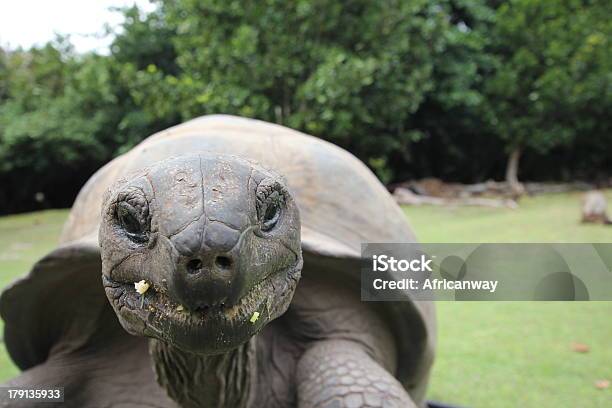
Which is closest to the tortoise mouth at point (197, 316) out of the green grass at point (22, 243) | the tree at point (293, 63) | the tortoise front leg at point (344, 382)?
the tortoise front leg at point (344, 382)

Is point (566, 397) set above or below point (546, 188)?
above

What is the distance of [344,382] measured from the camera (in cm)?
105

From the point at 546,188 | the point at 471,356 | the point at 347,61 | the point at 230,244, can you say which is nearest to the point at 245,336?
the point at 230,244

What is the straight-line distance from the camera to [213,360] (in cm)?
87

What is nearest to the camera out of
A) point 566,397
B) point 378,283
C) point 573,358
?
point 378,283

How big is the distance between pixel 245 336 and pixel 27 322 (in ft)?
2.68

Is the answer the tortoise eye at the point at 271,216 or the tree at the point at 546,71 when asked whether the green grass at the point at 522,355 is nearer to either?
the tortoise eye at the point at 271,216

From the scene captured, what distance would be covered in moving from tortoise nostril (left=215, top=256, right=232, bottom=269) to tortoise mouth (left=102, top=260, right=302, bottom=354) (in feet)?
0.18

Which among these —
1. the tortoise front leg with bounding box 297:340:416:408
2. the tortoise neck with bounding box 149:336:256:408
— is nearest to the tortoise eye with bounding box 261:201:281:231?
the tortoise neck with bounding box 149:336:256:408

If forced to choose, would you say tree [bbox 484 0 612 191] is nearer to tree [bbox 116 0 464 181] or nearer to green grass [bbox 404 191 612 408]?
tree [bbox 116 0 464 181]

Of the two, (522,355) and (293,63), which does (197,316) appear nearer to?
(522,355)

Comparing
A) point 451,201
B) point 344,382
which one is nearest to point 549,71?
point 451,201

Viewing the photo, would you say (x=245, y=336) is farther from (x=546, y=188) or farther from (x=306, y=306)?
(x=546, y=188)

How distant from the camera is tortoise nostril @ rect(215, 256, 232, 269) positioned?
0.60 metres
